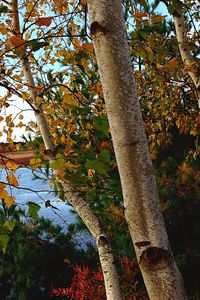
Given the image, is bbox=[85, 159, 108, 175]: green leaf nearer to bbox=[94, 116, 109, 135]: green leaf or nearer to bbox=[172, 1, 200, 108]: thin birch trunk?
bbox=[94, 116, 109, 135]: green leaf

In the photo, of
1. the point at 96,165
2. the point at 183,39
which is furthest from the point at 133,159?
A: the point at 183,39

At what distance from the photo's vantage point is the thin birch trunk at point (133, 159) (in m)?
1.15

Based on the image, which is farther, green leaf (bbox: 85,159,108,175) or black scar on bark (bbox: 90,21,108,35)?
green leaf (bbox: 85,159,108,175)

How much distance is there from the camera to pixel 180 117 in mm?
4703

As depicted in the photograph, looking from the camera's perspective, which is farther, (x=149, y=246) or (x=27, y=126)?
(x=27, y=126)

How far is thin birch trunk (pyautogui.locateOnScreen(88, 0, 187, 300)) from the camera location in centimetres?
115

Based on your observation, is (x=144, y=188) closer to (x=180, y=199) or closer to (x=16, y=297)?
(x=180, y=199)

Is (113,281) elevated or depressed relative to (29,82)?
depressed

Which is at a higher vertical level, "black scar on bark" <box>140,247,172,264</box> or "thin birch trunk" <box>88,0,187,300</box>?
"thin birch trunk" <box>88,0,187,300</box>

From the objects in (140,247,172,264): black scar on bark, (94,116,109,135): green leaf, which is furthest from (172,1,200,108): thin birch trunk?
(140,247,172,264): black scar on bark

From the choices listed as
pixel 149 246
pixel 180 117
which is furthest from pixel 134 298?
pixel 149 246

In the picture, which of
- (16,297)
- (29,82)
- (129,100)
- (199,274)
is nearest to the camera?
(129,100)

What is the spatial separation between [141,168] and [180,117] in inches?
144

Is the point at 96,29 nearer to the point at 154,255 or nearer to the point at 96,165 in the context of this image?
the point at 96,165
